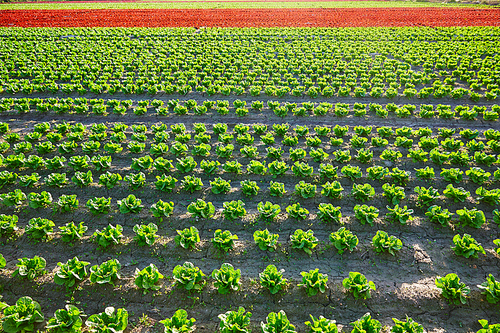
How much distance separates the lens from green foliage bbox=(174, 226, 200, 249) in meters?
6.98

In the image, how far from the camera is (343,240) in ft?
22.5

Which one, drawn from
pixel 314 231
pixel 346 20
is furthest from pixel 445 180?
pixel 346 20

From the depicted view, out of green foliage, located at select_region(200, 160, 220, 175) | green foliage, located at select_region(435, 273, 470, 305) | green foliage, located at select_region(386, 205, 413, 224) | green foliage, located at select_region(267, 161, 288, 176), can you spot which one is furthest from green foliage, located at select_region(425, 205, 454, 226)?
green foliage, located at select_region(200, 160, 220, 175)

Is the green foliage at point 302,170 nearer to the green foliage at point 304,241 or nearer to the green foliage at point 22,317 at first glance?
the green foliage at point 304,241

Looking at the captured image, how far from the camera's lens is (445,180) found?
9.19 meters

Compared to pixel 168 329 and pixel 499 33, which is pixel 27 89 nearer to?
pixel 168 329

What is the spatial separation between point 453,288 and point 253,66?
57.4 ft

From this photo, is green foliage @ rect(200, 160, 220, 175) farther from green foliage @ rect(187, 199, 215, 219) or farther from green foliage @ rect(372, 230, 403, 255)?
green foliage @ rect(372, 230, 403, 255)

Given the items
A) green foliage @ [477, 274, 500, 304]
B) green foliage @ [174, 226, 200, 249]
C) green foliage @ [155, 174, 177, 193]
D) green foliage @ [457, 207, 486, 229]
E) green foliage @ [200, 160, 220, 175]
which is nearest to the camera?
green foliage @ [477, 274, 500, 304]

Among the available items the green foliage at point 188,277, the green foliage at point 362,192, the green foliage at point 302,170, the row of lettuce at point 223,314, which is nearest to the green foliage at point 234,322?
the row of lettuce at point 223,314

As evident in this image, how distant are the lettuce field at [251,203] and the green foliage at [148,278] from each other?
4 centimetres

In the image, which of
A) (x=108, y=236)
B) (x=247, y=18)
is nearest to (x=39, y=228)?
(x=108, y=236)

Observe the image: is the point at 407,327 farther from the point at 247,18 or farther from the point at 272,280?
the point at 247,18

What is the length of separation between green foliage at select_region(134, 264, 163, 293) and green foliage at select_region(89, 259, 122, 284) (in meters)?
0.52
